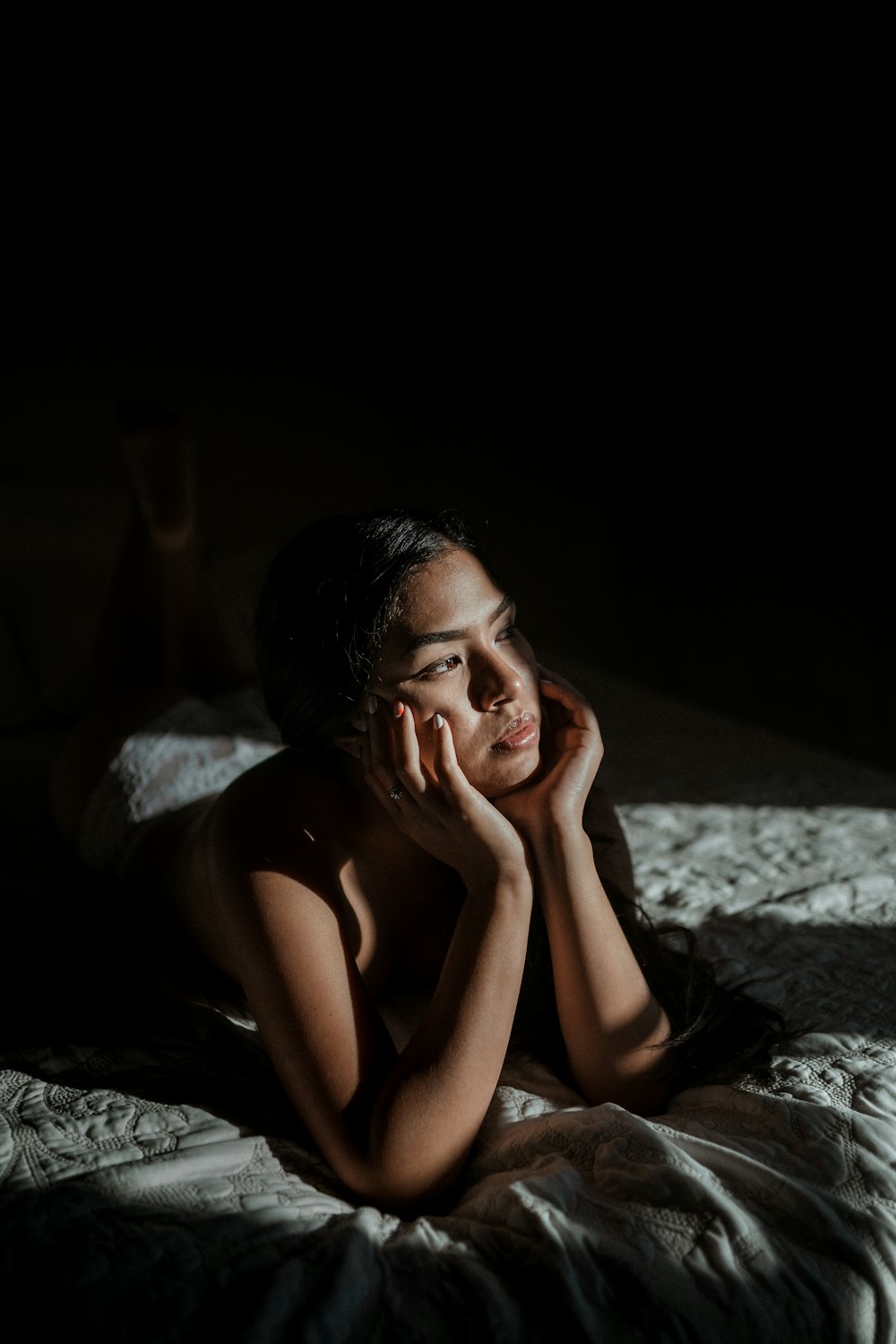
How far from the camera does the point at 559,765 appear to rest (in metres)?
1.20

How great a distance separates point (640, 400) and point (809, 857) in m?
1.70

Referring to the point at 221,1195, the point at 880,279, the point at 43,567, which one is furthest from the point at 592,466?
the point at 221,1195

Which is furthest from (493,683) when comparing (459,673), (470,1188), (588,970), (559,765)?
(470,1188)

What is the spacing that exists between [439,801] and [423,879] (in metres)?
0.31

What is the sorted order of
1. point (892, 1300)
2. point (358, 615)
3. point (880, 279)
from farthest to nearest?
point (880, 279) → point (358, 615) → point (892, 1300)

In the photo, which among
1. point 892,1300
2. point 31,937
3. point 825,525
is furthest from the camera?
point 825,525

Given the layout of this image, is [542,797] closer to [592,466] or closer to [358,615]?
[358,615]

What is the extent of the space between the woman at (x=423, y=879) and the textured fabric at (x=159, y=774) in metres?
0.38

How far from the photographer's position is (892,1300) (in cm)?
85

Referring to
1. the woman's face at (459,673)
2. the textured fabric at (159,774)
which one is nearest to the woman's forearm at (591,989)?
the woman's face at (459,673)

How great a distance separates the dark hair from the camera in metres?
1.12

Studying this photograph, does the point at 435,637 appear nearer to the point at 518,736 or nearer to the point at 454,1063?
the point at 518,736

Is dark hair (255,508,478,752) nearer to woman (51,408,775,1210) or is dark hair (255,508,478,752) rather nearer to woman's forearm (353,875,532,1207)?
woman (51,408,775,1210)

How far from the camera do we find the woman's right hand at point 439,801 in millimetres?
1069
